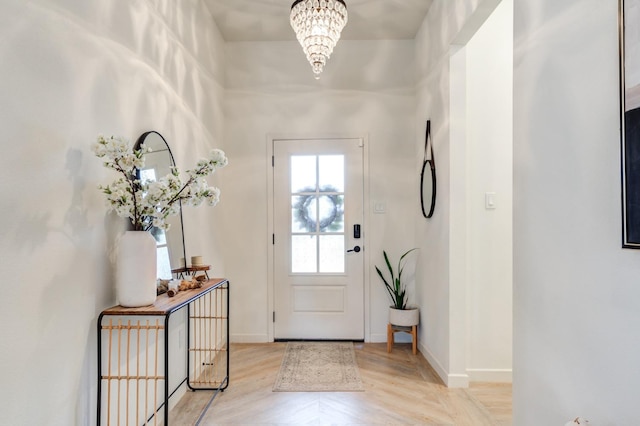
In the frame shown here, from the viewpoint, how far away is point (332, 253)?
3.58 meters

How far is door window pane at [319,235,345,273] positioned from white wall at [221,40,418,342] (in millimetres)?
270

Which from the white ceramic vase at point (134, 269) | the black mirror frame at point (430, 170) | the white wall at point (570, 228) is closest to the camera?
the white wall at point (570, 228)

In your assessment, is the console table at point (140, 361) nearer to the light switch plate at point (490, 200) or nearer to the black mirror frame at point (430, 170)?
the black mirror frame at point (430, 170)

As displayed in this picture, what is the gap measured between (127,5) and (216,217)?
1841mm

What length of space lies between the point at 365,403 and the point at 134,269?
5.64ft

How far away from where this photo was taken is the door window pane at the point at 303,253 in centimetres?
360

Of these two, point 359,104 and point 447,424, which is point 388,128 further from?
point 447,424

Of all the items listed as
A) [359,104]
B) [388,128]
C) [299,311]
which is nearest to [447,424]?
[299,311]

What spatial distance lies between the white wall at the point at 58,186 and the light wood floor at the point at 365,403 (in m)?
1.03

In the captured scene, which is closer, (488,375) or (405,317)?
(488,375)

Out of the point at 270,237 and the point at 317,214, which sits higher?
the point at 317,214

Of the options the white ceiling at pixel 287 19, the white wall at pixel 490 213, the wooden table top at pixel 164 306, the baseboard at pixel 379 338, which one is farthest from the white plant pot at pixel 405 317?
the white ceiling at pixel 287 19

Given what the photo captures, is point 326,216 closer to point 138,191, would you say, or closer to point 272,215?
point 272,215

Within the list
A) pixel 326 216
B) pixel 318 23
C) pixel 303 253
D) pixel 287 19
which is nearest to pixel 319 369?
pixel 303 253
